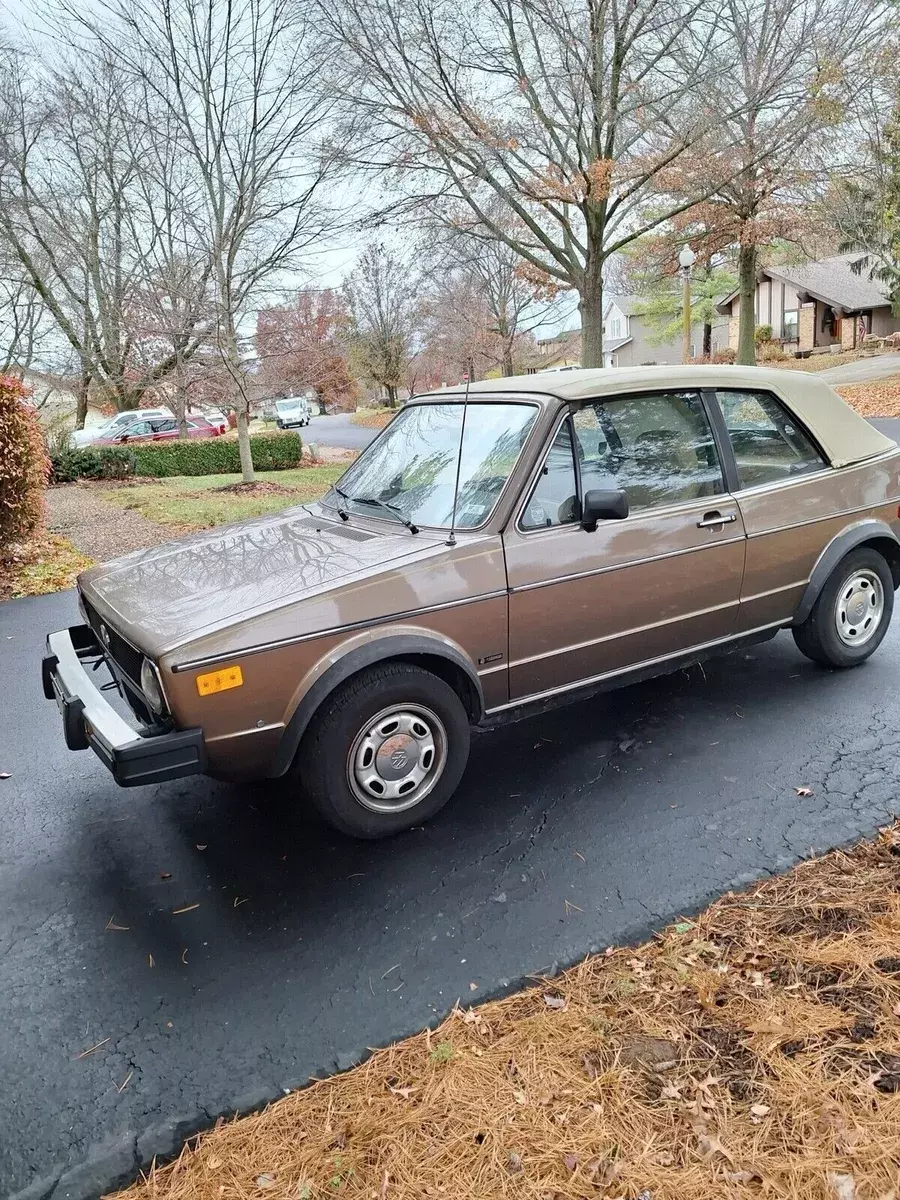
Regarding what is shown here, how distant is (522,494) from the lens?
141 inches

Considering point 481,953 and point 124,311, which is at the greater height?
point 124,311

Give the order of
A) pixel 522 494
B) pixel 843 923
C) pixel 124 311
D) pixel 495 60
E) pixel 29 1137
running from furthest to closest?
pixel 124 311 → pixel 495 60 → pixel 522 494 → pixel 843 923 → pixel 29 1137

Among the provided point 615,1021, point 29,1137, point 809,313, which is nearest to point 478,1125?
point 615,1021

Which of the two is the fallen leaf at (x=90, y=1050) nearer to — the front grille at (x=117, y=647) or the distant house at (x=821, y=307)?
the front grille at (x=117, y=647)

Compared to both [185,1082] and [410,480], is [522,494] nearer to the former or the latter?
[410,480]

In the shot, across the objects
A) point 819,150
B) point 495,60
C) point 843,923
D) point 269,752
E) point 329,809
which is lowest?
point 843,923

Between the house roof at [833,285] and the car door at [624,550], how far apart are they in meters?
44.6

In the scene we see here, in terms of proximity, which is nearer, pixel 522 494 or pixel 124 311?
pixel 522 494

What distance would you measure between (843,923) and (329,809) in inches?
73.3

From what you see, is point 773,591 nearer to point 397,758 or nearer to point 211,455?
point 397,758

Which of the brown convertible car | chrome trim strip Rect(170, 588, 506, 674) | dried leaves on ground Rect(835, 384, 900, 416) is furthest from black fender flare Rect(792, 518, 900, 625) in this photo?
dried leaves on ground Rect(835, 384, 900, 416)

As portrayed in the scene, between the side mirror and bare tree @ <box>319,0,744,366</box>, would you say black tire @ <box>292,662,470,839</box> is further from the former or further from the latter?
bare tree @ <box>319,0,744,366</box>

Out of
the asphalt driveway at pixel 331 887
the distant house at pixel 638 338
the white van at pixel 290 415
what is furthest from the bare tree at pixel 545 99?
the distant house at pixel 638 338

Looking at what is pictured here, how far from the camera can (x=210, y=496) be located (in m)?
15.4
